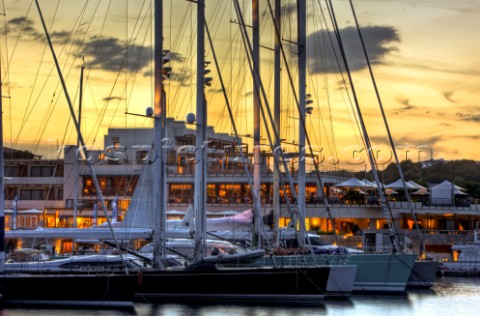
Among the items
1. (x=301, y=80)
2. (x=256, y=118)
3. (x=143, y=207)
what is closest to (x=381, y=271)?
(x=256, y=118)

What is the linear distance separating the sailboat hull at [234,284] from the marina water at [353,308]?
700 millimetres

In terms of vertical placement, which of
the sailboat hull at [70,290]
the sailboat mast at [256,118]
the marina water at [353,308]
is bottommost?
the marina water at [353,308]

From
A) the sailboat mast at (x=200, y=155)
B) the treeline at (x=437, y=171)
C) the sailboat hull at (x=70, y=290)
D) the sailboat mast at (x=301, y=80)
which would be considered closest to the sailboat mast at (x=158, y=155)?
the sailboat mast at (x=200, y=155)

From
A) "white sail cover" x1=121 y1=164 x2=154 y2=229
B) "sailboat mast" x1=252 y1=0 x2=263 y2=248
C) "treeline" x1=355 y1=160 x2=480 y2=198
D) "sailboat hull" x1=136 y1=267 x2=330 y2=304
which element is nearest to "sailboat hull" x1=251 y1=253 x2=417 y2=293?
"sailboat mast" x1=252 y1=0 x2=263 y2=248

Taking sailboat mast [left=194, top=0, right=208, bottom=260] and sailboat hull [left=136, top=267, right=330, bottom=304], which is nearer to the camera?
sailboat hull [left=136, top=267, right=330, bottom=304]

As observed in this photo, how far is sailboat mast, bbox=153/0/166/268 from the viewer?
4700 cm

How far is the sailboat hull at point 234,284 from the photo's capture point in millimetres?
47625

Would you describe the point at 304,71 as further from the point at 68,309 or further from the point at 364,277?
the point at 68,309

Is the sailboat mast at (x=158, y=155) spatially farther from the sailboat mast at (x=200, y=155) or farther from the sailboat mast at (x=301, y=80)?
the sailboat mast at (x=301, y=80)

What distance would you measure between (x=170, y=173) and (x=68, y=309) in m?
57.1

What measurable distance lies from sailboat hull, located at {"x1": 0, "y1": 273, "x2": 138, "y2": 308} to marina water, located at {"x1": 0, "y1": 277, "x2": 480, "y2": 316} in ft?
1.70

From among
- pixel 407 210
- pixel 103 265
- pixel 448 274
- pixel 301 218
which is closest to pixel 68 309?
pixel 103 265

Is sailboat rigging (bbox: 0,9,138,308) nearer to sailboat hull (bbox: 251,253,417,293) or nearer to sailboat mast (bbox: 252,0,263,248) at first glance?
sailboat mast (bbox: 252,0,263,248)

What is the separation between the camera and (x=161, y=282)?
47781 millimetres
